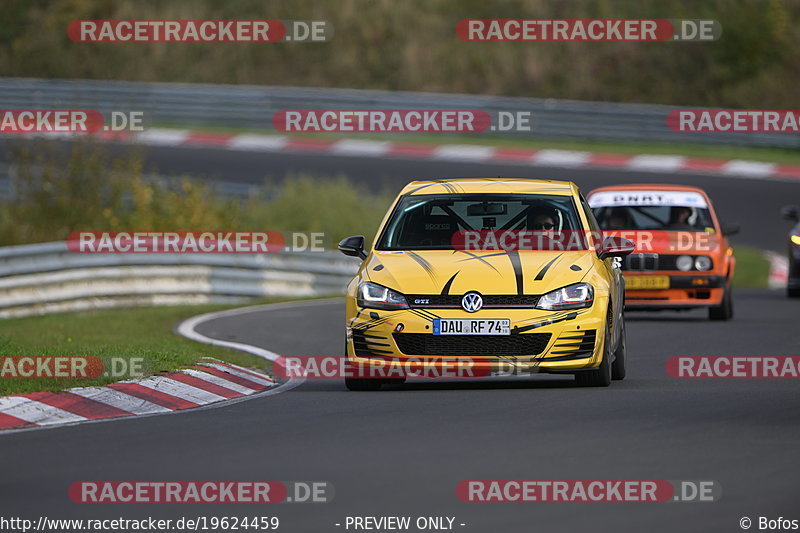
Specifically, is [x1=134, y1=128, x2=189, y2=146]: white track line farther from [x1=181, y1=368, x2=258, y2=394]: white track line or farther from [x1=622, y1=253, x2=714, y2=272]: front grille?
[x1=181, y1=368, x2=258, y2=394]: white track line

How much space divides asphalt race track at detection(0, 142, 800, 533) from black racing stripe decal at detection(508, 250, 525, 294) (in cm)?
77

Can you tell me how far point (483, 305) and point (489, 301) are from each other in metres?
0.05

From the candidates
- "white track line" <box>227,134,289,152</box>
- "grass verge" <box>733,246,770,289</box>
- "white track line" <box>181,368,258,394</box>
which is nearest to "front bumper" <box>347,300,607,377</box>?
"white track line" <box>181,368,258,394</box>

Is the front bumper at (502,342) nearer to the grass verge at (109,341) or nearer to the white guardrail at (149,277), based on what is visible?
the grass verge at (109,341)

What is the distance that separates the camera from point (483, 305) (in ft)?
39.8

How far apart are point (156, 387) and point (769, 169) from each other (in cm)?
2554

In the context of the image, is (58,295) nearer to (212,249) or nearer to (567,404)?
(212,249)

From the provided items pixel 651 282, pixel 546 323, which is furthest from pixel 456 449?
pixel 651 282

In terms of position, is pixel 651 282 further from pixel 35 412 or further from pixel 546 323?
pixel 35 412

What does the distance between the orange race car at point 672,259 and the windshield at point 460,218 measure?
6.91 meters

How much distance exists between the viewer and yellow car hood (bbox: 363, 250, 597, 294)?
1220cm

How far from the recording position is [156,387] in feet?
40.7

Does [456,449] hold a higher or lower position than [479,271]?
lower

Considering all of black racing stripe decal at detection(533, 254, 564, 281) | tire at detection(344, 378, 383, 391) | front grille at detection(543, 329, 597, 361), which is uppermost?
black racing stripe decal at detection(533, 254, 564, 281)
